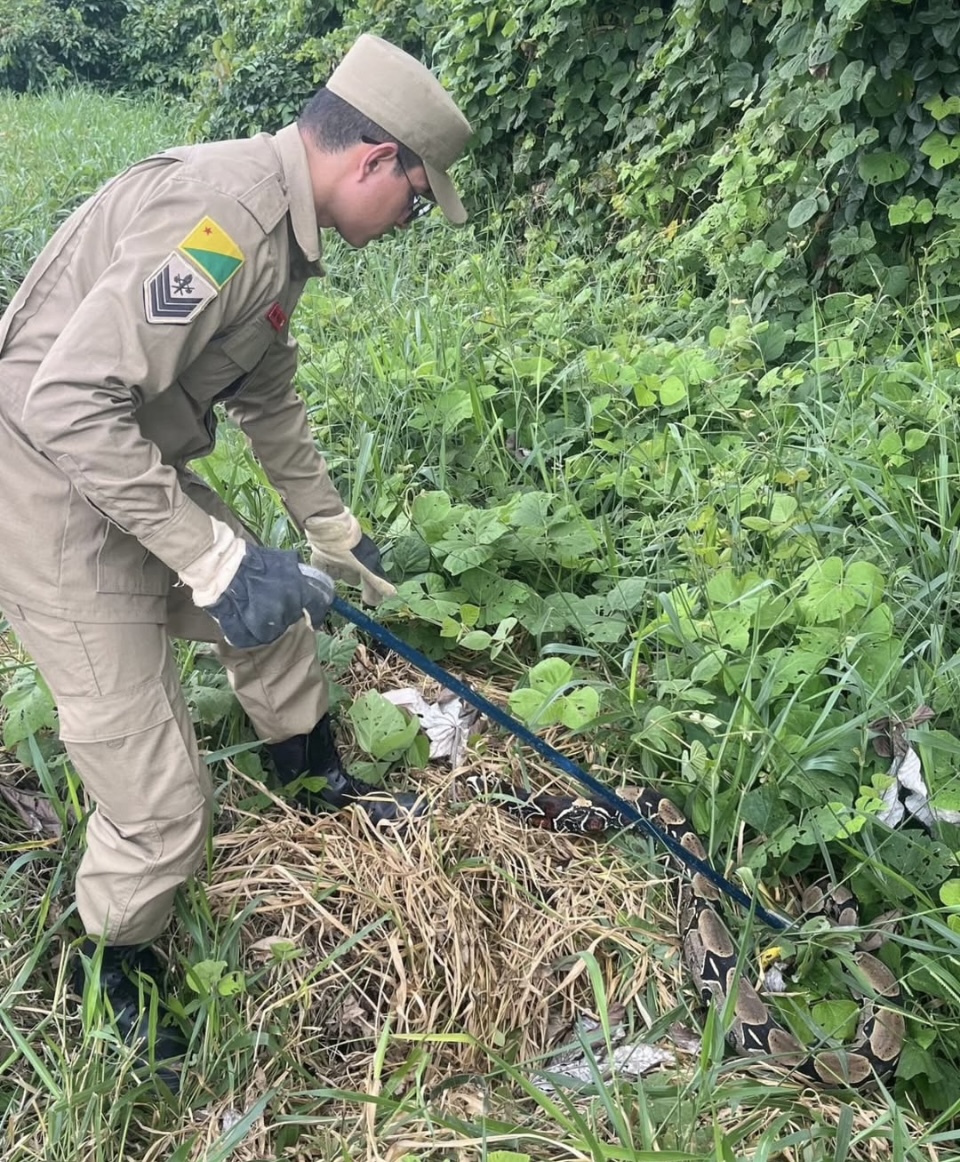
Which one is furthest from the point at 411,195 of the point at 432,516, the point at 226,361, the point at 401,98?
the point at 432,516

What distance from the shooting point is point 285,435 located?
97.7 inches

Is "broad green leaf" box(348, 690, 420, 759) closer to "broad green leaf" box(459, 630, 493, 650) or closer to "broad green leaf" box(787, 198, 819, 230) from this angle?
"broad green leaf" box(459, 630, 493, 650)

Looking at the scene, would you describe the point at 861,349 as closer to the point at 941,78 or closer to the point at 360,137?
the point at 941,78

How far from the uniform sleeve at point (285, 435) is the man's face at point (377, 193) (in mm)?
456

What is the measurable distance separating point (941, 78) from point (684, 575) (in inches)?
98.9

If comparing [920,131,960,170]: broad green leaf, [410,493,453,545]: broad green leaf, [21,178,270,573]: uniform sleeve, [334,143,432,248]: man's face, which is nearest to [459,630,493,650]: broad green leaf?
[410,493,453,545]: broad green leaf

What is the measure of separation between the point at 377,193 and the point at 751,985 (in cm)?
188

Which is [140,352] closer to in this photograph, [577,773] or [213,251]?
[213,251]

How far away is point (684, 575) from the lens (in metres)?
2.76

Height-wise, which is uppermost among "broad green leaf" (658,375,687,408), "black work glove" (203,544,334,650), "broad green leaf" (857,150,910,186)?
"broad green leaf" (857,150,910,186)

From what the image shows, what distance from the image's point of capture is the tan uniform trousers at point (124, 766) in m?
1.90

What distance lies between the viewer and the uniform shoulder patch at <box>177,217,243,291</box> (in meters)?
1.71

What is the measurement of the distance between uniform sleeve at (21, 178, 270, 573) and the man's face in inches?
9.3

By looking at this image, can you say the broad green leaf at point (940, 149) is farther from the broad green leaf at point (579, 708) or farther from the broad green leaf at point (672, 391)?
the broad green leaf at point (579, 708)
